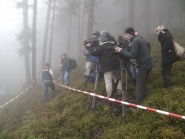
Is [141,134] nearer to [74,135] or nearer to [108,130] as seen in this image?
[108,130]

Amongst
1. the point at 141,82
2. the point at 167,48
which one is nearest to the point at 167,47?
the point at 167,48

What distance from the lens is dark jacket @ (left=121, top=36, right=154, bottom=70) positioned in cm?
529

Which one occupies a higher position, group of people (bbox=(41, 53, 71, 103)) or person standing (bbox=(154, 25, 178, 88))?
person standing (bbox=(154, 25, 178, 88))

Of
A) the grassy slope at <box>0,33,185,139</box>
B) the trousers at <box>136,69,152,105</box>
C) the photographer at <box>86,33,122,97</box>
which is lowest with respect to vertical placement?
the grassy slope at <box>0,33,185,139</box>

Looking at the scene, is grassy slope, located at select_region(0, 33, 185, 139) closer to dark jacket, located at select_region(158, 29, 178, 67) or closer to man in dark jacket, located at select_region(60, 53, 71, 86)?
dark jacket, located at select_region(158, 29, 178, 67)

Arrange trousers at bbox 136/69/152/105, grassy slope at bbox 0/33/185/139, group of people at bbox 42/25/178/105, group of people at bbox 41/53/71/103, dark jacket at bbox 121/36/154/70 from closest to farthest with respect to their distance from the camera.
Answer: grassy slope at bbox 0/33/185/139 < dark jacket at bbox 121/36/154/70 < group of people at bbox 42/25/178/105 < trousers at bbox 136/69/152/105 < group of people at bbox 41/53/71/103

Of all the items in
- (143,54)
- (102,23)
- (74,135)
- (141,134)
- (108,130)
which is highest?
(102,23)

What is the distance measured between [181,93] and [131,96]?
76.8 inches

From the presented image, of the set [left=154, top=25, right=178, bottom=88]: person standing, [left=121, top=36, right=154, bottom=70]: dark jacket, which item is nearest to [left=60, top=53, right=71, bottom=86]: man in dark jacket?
[left=121, top=36, right=154, bottom=70]: dark jacket

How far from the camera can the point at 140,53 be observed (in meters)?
5.42

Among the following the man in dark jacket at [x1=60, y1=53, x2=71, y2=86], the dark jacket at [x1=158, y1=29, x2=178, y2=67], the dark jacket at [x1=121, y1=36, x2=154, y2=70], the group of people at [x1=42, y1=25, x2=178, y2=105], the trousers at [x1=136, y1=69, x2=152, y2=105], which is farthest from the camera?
the man in dark jacket at [x1=60, y1=53, x2=71, y2=86]

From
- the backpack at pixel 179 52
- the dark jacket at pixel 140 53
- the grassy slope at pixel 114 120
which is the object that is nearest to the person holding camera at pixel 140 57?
the dark jacket at pixel 140 53

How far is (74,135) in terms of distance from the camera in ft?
17.9

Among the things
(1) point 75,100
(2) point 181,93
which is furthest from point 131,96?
(1) point 75,100
